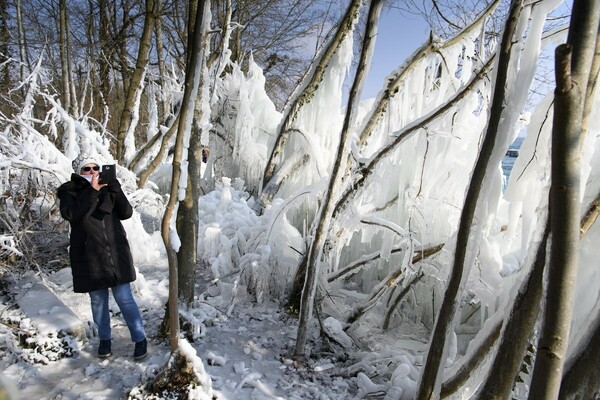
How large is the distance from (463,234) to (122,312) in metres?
2.23

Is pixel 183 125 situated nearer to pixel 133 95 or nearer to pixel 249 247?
pixel 249 247

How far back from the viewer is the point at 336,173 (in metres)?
2.59

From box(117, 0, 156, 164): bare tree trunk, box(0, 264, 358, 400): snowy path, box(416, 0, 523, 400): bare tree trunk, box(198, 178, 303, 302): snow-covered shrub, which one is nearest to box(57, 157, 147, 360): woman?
box(0, 264, 358, 400): snowy path

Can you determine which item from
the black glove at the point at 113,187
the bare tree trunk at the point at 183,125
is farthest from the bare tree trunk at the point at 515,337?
the black glove at the point at 113,187

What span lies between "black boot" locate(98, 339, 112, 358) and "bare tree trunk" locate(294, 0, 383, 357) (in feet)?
4.35

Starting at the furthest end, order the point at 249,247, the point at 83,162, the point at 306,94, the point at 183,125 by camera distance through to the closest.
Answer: the point at 306,94
the point at 249,247
the point at 83,162
the point at 183,125

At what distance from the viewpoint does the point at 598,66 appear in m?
1.15

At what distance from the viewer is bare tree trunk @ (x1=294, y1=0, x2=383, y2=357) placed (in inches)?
94.1

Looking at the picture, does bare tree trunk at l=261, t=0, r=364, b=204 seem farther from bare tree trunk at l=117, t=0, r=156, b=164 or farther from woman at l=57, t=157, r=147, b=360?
woman at l=57, t=157, r=147, b=360

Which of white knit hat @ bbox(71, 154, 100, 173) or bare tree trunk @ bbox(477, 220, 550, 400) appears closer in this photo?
bare tree trunk @ bbox(477, 220, 550, 400)

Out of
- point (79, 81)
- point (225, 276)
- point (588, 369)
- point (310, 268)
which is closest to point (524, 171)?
point (588, 369)

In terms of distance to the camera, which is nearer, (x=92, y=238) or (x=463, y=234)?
(x=463, y=234)

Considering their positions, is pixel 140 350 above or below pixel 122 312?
below

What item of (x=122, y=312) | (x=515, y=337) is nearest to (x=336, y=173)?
(x=515, y=337)
